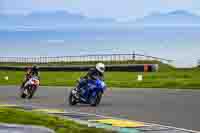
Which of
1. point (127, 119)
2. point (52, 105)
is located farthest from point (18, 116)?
point (52, 105)

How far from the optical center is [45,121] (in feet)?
53.4

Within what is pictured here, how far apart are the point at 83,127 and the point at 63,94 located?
1531cm

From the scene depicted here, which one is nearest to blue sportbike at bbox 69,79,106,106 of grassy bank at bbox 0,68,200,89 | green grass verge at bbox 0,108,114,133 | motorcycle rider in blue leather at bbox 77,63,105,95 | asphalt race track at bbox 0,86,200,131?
motorcycle rider in blue leather at bbox 77,63,105,95

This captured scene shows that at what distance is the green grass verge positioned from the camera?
47.2ft

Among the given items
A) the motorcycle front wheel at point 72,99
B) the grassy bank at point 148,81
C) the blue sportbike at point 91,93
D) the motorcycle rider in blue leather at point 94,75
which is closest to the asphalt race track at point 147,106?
the blue sportbike at point 91,93

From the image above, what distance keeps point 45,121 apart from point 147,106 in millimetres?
6341

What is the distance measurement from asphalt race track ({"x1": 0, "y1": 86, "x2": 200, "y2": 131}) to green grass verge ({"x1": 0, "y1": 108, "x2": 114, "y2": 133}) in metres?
2.25

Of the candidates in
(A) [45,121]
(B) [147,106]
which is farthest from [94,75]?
(A) [45,121]

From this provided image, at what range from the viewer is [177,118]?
17.7 m

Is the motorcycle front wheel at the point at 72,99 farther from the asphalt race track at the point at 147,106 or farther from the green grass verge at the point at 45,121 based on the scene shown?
the green grass verge at the point at 45,121

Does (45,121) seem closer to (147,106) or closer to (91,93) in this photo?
(147,106)

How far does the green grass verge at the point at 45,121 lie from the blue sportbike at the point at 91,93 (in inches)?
166

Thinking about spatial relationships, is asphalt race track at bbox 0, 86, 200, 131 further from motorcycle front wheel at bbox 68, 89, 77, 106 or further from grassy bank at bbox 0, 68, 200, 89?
grassy bank at bbox 0, 68, 200, 89

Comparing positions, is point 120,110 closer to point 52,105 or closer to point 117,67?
point 52,105
